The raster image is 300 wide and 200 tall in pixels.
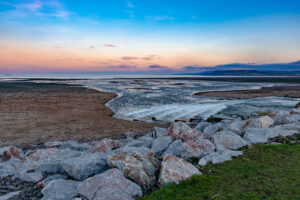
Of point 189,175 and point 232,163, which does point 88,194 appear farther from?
point 232,163

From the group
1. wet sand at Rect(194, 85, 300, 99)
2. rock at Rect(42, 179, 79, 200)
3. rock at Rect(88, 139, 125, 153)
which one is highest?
rock at Rect(42, 179, 79, 200)

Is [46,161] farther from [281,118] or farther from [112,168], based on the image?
[281,118]

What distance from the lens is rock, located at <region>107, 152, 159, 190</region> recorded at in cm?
643

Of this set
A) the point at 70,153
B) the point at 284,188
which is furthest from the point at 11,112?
the point at 284,188

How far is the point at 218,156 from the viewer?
25.0 ft

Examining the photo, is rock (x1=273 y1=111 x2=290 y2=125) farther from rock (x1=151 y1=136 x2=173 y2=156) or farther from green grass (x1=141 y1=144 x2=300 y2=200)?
rock (x1=151 y1=136 x2=173 y2=156)

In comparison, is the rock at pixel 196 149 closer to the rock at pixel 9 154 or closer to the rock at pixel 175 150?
the rock at pixel 175 150

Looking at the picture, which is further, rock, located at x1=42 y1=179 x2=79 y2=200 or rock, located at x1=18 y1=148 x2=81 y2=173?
rock, located at x1=18 y1=148 x2=81 y2=173

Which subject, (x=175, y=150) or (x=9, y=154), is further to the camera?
(x=9, y=154)

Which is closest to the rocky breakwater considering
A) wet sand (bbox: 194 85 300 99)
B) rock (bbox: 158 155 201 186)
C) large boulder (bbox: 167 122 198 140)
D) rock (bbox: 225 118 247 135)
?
rock (bbox: 158 155 201 186)

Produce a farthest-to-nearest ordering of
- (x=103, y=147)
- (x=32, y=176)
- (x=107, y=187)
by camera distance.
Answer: (x=103, y=147)
(x=32, y=176)
(x=107, y=187)

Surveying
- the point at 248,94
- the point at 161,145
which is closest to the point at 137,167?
the point at 161,145

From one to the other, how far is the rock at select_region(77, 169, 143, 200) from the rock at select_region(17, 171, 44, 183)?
2603 millimetres

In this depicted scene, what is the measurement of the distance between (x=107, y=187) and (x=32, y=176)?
3.72 meters
